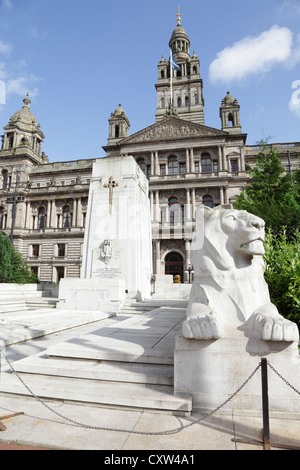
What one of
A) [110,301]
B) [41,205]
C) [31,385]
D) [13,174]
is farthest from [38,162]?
[31,385]

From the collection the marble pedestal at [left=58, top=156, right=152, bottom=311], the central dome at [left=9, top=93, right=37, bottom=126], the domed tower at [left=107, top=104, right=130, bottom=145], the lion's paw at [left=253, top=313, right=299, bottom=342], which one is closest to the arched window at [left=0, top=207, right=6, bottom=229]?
the central dome at [left=9, top=93, right=37, bottom=126]

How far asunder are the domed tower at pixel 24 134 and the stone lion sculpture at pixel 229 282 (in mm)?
45267

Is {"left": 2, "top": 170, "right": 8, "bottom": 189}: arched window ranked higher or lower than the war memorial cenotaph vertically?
higher

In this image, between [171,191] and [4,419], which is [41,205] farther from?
[4,419]

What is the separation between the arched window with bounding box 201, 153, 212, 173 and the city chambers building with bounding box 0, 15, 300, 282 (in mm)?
129

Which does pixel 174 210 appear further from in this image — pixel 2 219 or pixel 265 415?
pixel 265 415

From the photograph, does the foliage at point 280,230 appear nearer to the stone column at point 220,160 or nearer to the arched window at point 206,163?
the stone column at point 220,160

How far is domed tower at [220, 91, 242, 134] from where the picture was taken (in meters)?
37.5

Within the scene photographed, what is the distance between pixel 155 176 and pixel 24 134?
23675mm

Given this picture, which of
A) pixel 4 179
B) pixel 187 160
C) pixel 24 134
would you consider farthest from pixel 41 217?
pixel 187 160

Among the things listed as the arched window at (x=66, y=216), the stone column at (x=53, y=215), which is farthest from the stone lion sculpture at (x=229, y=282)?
the stone column at (x=53, y=215)

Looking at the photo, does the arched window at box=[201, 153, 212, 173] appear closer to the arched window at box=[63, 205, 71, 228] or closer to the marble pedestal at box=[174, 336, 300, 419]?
the arched window at box=[63, 205, 71, 228]

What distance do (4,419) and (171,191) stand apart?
112ft

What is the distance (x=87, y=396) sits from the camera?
10.1 feet
